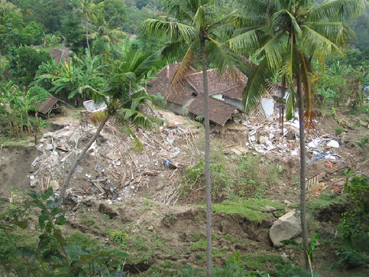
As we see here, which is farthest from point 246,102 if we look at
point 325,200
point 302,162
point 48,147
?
point 48,147

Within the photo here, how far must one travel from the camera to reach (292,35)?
27.0 ft

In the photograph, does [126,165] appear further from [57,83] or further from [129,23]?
[129,23]

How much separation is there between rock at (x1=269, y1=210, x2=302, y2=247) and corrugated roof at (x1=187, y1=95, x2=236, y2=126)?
344 inches

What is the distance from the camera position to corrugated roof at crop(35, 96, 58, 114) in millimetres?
20058

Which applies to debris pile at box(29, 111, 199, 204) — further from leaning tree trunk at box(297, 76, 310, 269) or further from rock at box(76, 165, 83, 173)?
leaning tree trunk at box(297, 76, 310, 269)

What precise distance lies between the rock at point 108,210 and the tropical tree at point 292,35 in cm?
726

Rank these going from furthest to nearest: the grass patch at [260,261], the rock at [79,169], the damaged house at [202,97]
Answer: the damaged house at [202,97] < the rock at [79,169] < the grass patch at [260,261]

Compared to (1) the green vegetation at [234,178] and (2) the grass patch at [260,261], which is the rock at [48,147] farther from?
(2) the grass patch at [260,261]

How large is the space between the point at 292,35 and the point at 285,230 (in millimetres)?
6548

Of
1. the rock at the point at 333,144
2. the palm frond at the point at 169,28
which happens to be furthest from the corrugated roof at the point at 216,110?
the palm frond at the point at 169,28

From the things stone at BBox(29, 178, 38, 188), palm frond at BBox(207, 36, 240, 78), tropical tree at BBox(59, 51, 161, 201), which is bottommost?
stone at BBox(29, 178, 38, 188)

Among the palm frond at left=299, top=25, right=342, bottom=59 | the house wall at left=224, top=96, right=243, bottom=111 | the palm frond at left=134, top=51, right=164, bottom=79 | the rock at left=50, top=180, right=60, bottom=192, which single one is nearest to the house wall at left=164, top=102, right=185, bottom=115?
the house wall at left=224, top=96, right=243, bottom=111

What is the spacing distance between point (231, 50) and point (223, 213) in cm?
678

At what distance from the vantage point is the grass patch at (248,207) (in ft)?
43.0
